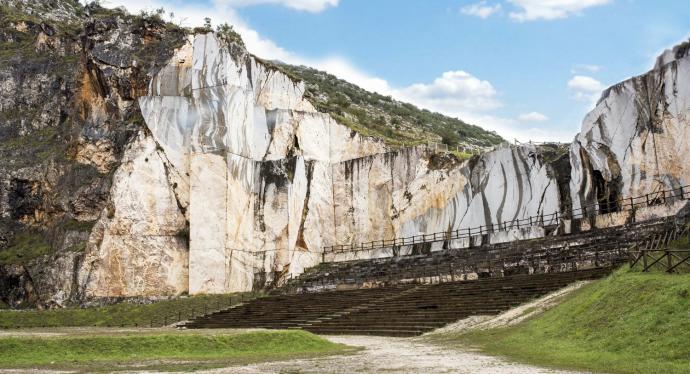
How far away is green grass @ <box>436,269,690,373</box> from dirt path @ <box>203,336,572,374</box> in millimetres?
1002

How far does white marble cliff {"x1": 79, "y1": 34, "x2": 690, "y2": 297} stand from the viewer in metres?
42.8

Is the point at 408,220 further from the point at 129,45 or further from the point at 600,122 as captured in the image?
the point at 129,45

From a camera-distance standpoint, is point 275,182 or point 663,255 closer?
point 663,255

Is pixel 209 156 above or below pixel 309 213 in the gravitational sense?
above

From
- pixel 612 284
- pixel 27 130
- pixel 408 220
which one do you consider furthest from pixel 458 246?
pixel 27 130

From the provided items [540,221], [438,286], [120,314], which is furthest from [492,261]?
[120,314]

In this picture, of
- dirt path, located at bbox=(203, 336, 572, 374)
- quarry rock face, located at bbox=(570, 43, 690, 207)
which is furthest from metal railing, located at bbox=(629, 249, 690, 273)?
quarry rock face, located at bbox=(570, 43, 690, 207)

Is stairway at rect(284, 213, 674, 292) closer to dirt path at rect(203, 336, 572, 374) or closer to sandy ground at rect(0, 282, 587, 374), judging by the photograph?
sandy ground at rect(0, 282, 587, 374)

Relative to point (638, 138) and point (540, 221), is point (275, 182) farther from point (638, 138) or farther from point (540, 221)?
point (638, 138)

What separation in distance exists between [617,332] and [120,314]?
3105cm

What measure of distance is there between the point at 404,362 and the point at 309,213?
33.5 metres

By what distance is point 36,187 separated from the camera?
52.5 meters

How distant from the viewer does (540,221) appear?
4128 centimetres

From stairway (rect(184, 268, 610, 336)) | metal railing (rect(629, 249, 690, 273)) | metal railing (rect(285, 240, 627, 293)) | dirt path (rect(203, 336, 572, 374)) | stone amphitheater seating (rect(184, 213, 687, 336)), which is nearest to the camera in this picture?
dirt path (rect(203, 336, 572, 374))
